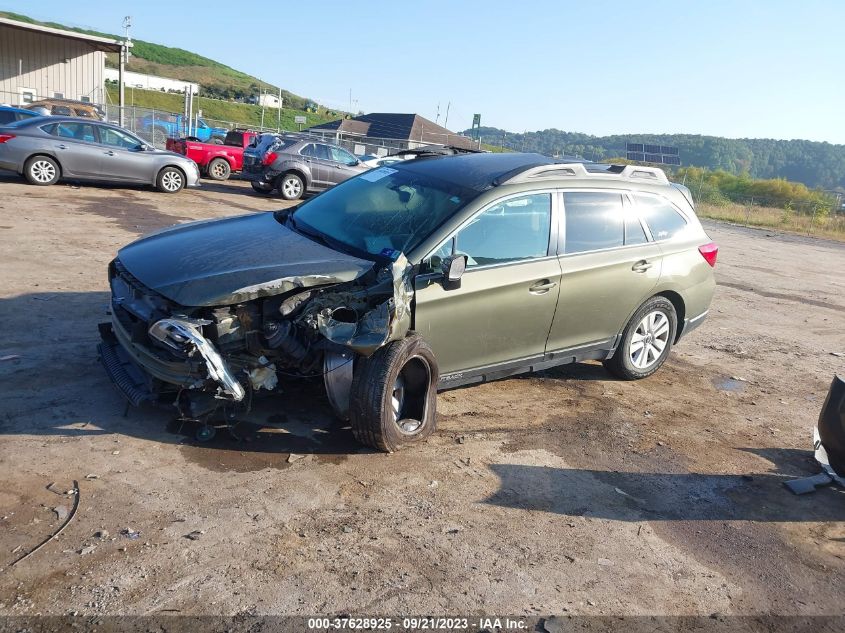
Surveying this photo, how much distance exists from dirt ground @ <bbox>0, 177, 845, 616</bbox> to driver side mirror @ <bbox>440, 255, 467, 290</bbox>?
3.59ft

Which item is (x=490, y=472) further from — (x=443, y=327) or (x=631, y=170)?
(x=631, y=170)

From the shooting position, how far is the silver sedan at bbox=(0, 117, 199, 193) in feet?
46.1

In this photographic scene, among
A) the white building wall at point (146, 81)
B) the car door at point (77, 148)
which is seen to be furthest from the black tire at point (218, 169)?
the white building wall at point (146, 81)

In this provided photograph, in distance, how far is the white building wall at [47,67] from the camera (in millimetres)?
35688

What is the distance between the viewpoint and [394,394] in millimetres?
4559

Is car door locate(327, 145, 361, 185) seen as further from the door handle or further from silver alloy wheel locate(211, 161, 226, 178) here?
the door handle

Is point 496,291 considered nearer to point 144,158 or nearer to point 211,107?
point 144,158

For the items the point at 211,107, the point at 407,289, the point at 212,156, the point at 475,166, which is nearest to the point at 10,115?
the point at 212,156

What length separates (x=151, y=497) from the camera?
146 inches

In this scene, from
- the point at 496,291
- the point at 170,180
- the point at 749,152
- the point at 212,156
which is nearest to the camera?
the point at 496,291

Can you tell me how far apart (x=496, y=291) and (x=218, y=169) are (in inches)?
701

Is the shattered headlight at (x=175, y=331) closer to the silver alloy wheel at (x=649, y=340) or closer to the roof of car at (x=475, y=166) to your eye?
the roof of car at (x=475, y=166)

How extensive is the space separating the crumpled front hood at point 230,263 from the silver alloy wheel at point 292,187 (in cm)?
1293

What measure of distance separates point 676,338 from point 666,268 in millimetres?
866
